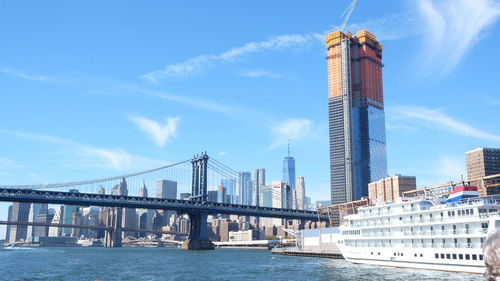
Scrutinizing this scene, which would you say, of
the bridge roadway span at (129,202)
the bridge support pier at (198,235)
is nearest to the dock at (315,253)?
the bridge support pier at (198,235)

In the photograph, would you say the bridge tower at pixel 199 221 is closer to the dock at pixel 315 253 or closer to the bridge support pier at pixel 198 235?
the bridge support pier at pixel 198 235

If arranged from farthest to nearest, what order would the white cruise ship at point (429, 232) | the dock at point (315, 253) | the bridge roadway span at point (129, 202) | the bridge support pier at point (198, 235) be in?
the bridge support pier at point (198, 235) < the bridge roadway span at point (129, 202) < the dock at point (315, 253) < the white cruise ship at point (429, 232)

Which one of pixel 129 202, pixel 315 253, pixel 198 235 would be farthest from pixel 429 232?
pixel 129 202

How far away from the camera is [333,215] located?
19800cm

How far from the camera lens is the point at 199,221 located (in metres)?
138

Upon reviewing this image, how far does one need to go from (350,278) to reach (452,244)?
1001 cm

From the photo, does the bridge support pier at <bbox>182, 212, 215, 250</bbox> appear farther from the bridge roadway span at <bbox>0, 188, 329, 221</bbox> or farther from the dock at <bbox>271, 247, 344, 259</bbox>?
the dock at <bbox>271, 247, 344, 259</bbox>

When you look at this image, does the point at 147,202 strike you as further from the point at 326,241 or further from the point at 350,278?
the point at 350,278

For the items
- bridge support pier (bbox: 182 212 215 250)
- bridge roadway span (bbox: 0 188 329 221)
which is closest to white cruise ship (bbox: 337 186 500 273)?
bridge support pier (bbox: 182 212 215 250)

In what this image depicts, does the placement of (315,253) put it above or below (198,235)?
below

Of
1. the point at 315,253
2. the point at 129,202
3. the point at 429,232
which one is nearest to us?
the point at 429,232

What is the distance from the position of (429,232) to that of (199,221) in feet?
323

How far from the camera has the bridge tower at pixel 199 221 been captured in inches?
5310

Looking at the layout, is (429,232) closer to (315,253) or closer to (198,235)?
(315,253)
